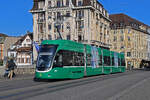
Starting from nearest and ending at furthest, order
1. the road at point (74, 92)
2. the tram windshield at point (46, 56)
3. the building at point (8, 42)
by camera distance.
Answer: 1. the road at point (74, 92)
2. the tram windshield at point (46, 56)
3. the building at point (8, 42)

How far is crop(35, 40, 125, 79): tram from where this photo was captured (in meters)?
21.0

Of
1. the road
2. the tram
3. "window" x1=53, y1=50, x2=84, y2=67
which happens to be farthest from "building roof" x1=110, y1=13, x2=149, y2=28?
the road

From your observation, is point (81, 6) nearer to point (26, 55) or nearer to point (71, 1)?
point (71, 1)

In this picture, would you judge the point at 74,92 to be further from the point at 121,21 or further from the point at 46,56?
the point at 121,21

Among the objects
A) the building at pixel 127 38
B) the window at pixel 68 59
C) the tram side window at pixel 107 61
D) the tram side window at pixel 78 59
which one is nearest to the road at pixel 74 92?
the window at pixel 68 59

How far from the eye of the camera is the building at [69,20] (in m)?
65.3

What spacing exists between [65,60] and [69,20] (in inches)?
1776

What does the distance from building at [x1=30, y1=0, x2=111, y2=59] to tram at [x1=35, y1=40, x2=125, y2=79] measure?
3369cm

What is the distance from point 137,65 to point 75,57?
269 feet

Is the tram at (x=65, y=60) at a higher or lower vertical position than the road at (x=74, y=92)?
higher

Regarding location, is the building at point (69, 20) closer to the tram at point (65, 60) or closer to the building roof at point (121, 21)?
the building roof at point (121, 21)

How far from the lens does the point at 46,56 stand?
21172 millimetres

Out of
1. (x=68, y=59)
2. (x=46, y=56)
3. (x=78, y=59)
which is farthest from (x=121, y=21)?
(x=46, y=56)

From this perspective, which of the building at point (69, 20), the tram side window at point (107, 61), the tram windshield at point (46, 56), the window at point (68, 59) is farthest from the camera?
the building at point (69, 20)
